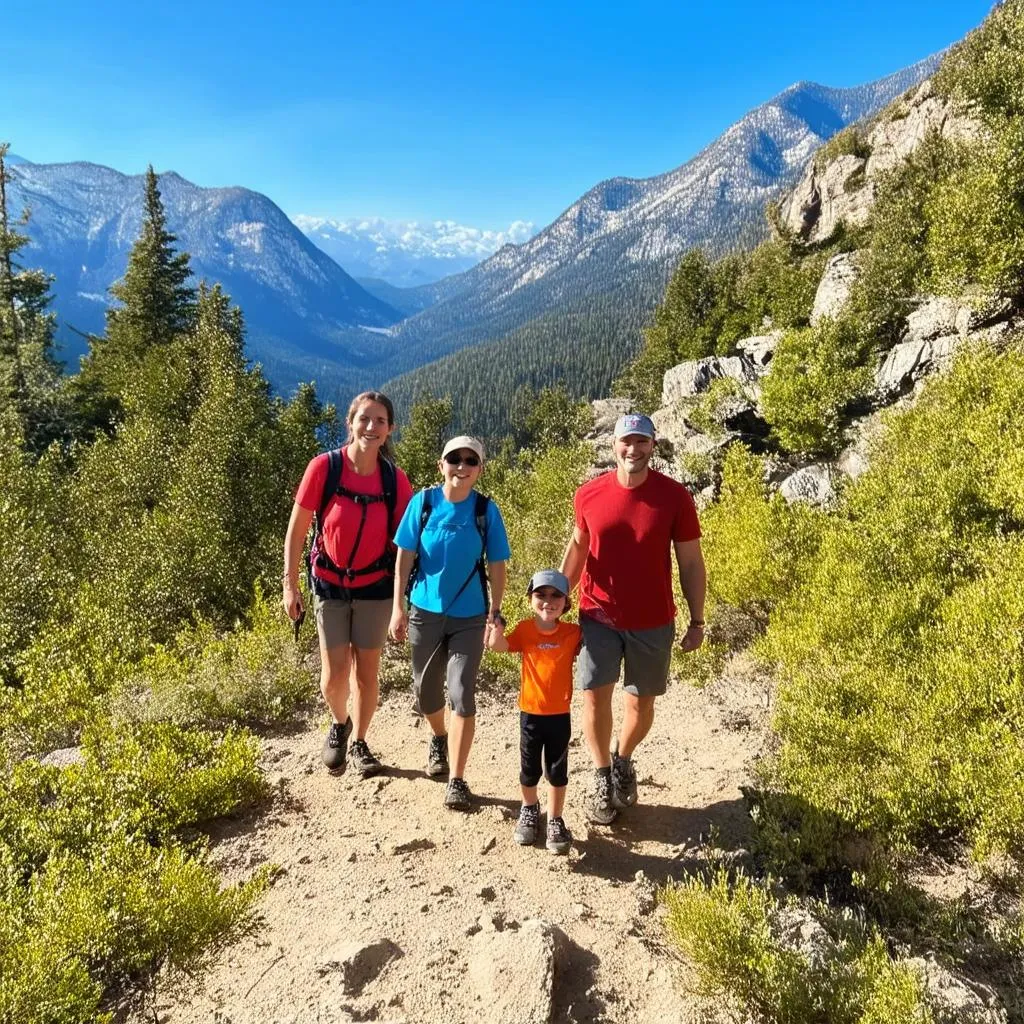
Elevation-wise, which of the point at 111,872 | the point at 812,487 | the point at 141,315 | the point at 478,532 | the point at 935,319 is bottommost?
the point at 111,872

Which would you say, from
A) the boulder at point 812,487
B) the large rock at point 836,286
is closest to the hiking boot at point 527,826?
the boulder at point 812,487

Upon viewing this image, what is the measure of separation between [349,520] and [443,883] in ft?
8.97

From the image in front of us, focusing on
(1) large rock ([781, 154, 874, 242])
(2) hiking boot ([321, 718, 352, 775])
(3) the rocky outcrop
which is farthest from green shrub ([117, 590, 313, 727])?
(1) large rock ([781, 154, 874, 242])

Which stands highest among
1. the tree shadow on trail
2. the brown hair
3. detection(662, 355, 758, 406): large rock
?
detection(662, 355, 758, 406): large rock

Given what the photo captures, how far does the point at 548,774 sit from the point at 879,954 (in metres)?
2.09

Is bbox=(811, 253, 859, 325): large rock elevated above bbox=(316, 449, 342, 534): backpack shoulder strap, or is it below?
above

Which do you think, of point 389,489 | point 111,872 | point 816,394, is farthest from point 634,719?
point 816,394

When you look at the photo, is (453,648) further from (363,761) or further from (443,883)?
(363,761)

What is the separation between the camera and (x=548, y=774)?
441 cm

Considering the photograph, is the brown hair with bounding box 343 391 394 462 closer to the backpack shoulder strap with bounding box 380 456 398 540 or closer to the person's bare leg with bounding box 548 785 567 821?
the backpack shoulder strap with bounding box 380 456 398 540

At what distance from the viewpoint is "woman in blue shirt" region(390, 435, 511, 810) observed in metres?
4.61

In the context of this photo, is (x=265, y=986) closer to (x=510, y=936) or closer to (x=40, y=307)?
(x=510, y=936)

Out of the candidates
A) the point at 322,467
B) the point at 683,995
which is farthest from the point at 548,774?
the point at 322,467

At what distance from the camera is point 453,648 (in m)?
4.80
